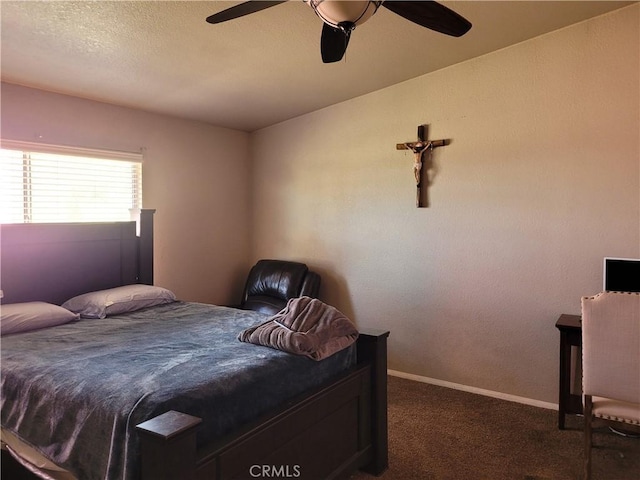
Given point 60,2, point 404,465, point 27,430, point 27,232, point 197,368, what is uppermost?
point 60,2

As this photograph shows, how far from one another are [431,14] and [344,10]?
455 millimetres

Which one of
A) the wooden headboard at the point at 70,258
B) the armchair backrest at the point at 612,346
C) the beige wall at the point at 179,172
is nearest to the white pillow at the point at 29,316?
the wooden headboard at the point at 70,258

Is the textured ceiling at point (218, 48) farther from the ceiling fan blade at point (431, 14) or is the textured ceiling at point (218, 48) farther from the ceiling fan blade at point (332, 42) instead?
the ceiling fan blade at point (431, 14)

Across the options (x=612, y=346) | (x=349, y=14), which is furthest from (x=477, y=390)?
(x=349, y=14)

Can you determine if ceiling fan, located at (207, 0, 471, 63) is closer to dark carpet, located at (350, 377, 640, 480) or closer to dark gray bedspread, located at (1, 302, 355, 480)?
dark gray bedspread, located at (1, 302, 355, 480)

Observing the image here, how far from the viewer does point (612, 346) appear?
209cm

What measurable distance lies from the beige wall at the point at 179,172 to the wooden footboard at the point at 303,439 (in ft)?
7.61

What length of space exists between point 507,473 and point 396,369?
160cm

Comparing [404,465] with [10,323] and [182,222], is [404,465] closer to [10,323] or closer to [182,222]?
[10,323]


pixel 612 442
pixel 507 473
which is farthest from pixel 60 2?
pixel 612 442

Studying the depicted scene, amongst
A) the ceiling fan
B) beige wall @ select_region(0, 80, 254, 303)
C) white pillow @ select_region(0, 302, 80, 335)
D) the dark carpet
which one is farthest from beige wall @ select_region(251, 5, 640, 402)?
white pillow @ select_region(0, 302, 80, 335)

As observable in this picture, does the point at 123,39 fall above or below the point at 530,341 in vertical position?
above

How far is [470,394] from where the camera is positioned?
3496mm

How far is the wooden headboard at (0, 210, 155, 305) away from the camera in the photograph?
9.63 feet
